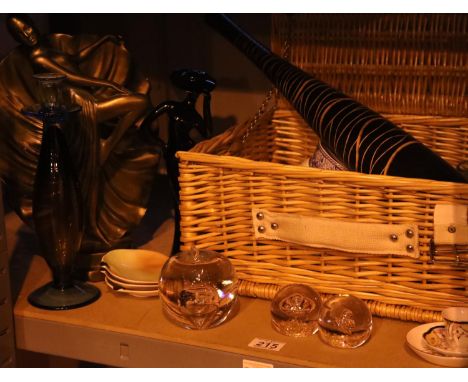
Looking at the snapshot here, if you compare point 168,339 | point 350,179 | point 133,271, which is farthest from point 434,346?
point 133,271

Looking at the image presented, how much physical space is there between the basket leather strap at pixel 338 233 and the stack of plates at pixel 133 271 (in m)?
0.17

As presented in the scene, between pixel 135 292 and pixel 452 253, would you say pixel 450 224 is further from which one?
pixel 135 292

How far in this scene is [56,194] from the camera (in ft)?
3.16

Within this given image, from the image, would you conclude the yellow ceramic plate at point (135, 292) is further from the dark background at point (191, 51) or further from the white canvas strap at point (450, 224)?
the dark background at point (191, 51)

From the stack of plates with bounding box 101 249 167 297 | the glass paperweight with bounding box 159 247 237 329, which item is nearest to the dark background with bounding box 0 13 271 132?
the stack of plates with bounding box 101 249 167 297

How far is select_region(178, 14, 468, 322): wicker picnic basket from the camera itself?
88 centimetres

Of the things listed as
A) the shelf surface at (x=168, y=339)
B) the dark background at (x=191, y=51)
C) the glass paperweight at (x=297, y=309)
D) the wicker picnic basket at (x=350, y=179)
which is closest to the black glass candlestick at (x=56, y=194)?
the shelf surface at (x=168, y=339)

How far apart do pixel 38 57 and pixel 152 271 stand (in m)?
0.35

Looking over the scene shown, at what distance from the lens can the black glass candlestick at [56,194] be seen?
3.13 feet

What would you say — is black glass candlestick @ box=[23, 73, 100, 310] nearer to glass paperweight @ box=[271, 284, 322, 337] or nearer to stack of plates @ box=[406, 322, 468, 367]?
glass paperweight @ box=[271, 284, 322, 337]

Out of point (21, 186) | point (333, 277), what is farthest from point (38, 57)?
point (333, 277)

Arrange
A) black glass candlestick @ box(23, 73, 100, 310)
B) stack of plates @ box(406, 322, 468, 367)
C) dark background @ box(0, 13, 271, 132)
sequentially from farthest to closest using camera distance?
dark background @ box(0, 13, 271, 132), black glass candlestick @ box(23, 73, 100, 310), stack of plates @ box(406, 322, 468, 367)

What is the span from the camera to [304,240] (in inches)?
36.4

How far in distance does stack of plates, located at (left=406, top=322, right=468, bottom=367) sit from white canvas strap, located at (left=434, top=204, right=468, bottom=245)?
0.33 feet
